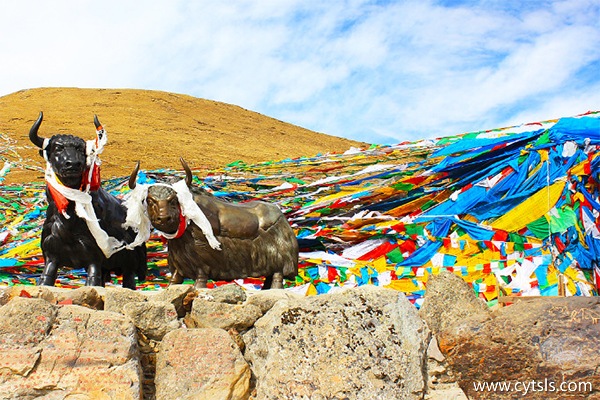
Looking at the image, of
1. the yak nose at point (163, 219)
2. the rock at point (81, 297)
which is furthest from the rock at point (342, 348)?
the yak nose at point (163, 219)

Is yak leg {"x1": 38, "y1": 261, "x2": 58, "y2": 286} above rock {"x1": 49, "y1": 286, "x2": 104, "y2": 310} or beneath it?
above

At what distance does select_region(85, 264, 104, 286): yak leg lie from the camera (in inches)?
195

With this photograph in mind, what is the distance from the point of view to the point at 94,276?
5004 mm

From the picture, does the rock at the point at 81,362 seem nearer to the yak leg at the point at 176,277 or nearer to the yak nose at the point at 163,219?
the yak nose at the point at 163,219

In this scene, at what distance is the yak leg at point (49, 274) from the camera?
4951mm

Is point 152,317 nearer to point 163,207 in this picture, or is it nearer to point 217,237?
point 163,207

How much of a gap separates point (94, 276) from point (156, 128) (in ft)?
84.4

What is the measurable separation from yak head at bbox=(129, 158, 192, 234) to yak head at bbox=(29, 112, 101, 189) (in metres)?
0.39

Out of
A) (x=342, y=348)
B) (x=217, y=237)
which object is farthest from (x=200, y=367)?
(x=217, y=237)

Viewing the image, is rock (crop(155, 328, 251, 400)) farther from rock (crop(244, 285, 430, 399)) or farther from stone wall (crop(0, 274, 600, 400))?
rock (crop(244, 285, 430, 399))

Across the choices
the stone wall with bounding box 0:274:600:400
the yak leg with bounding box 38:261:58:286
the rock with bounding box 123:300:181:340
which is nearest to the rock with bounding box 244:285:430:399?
the stone wall with bounding box 0:274:600:400

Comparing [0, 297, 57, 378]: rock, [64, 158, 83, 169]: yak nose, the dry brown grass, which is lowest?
[0, 297, 57, 378]: rock

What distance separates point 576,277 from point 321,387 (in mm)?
3745

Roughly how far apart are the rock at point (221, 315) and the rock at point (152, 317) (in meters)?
0.12
